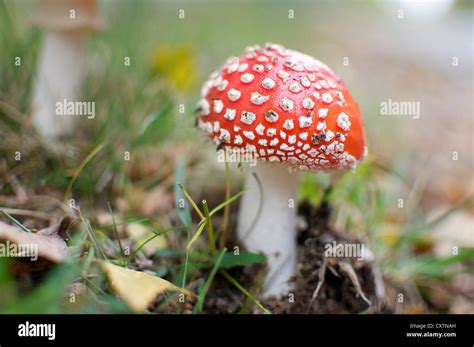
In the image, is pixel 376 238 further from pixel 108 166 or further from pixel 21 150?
pixel 21 150

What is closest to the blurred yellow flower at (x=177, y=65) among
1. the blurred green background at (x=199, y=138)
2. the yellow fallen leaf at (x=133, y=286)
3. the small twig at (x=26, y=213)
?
the blurred green background at (x=199, y=138)

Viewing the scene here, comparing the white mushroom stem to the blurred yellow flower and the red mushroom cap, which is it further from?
the red mushroom cap

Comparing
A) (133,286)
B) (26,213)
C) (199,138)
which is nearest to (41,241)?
(133,286)

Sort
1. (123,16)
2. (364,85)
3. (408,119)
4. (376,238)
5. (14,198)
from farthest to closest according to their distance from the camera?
(364,85), (408,119), (123,16), (376,238), (14,198)

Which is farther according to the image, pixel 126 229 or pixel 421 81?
pixel 421 81

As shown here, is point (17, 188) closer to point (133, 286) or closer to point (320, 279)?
point (133, 286)

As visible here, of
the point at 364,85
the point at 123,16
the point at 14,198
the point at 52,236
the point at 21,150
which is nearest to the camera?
the point at 52,236

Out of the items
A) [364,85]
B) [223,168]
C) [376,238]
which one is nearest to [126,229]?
[223,168]
